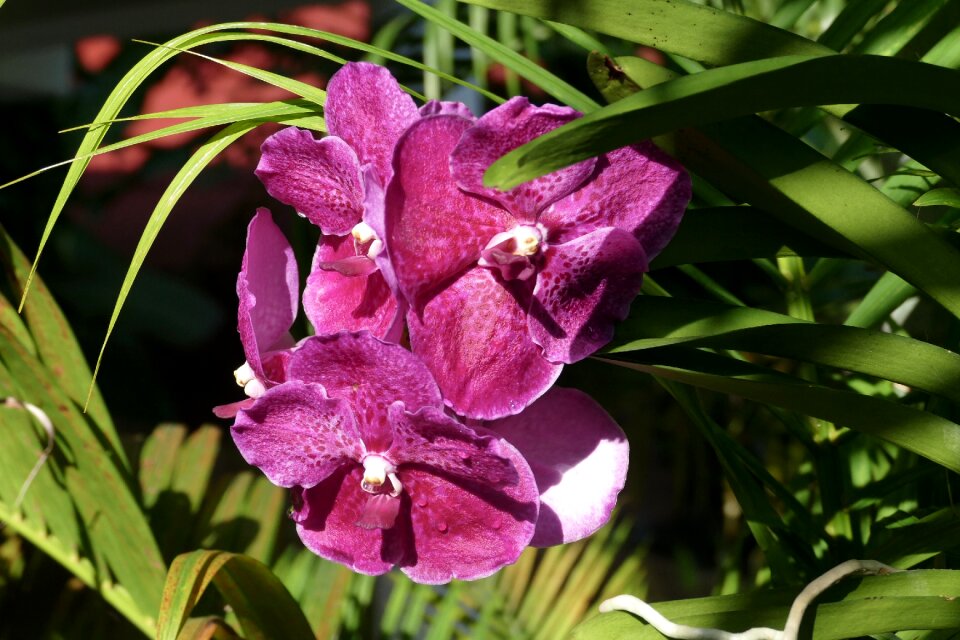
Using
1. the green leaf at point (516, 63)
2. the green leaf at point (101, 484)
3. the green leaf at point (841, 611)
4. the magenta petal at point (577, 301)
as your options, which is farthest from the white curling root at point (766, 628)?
the green leaf at point (101, 484)

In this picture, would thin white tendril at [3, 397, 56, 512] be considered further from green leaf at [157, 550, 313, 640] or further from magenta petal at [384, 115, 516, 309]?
magenta petal at [384, 115, 516, 309]

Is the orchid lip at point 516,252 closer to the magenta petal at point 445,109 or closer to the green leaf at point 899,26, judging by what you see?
the magenta petal at point 445,109

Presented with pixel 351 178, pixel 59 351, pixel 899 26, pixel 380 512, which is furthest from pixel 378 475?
pixel 59 351

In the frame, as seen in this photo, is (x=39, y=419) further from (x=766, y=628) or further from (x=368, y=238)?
(x=766, y=628)

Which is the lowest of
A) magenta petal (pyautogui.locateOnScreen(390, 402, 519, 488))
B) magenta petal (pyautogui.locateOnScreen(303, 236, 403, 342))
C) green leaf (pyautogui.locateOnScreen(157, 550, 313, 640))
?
green leaf (pyautogui.locateOnScreen(157, 550, 313, 640))

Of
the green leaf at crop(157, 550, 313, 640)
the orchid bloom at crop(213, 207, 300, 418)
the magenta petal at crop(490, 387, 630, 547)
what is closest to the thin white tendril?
Answer: the green leaf at crop(157, 550, 313, 640)

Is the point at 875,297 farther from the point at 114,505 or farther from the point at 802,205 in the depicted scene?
the point at 114,505
